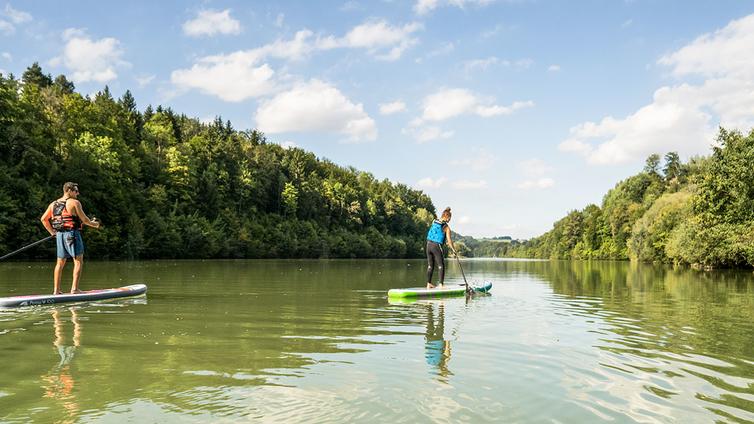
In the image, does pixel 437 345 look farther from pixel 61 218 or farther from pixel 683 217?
pixel 683 217

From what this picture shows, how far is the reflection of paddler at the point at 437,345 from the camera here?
25.0ft

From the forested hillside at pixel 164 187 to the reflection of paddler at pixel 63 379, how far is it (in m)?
44.0

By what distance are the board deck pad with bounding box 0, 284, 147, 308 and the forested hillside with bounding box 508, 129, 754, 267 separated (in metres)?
45.1

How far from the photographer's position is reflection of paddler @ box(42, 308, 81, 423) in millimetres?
5305

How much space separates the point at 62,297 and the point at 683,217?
69.8m

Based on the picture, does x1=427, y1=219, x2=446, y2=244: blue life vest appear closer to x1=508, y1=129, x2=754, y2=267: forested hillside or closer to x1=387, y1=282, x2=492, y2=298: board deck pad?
x1=387, y1=282, x2=492, y2=298: board deck pad

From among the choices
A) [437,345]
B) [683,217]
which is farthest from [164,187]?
[437,345]

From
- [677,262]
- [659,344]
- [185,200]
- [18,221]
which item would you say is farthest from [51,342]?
[185,200]

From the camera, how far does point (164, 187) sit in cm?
8044

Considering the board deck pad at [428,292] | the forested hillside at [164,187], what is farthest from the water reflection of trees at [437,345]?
the forested hillside at [164,187]

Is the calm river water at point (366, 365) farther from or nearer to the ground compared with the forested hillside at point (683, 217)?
nearer to the ground

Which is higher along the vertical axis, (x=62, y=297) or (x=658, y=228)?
(x=658, y=228)

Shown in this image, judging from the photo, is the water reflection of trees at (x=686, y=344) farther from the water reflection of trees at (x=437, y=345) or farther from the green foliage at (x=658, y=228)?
the green foliage at (x=658, y=228)

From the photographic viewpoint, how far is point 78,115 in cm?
7300
